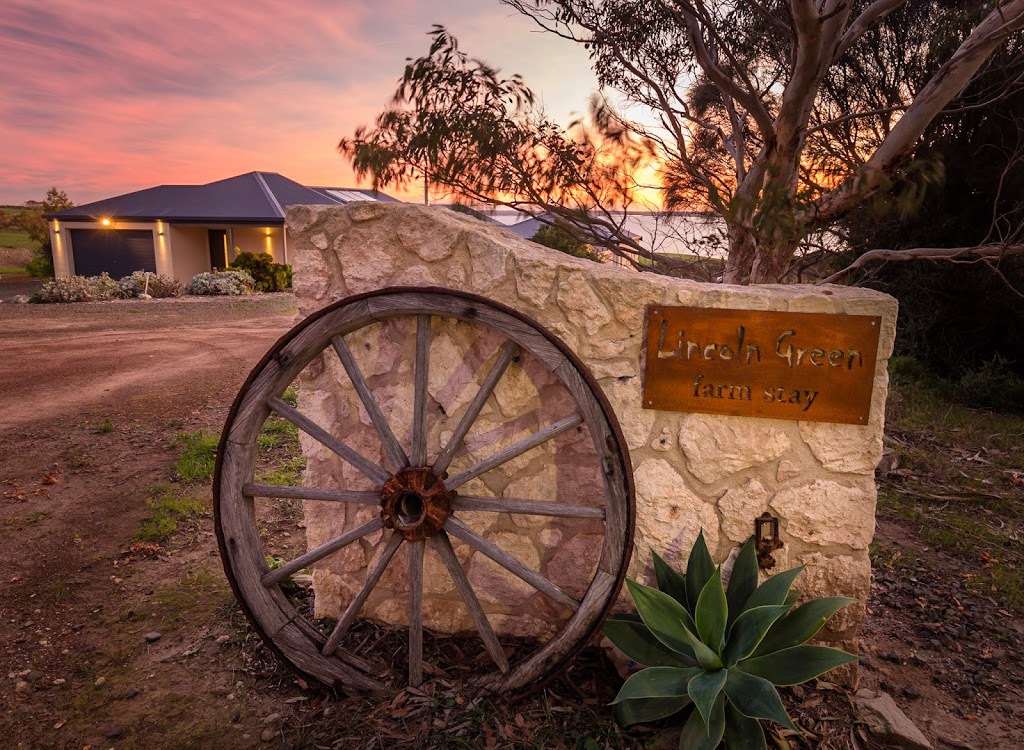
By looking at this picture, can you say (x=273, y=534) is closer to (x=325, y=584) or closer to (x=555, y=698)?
(x=325, y=584)

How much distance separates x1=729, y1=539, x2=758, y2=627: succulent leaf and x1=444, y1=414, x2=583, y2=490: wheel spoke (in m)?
0.72

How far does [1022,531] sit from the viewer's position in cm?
388

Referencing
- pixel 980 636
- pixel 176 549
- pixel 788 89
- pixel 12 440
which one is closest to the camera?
pixel 980 636

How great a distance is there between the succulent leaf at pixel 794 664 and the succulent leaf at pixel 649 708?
0.76 feet

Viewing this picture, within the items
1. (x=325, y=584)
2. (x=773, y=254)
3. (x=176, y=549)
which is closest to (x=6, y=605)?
(x=176, y=549)

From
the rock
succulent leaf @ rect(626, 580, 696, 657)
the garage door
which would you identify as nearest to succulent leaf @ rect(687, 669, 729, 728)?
succulent leaf @ rect(626, 580, 696, 657)

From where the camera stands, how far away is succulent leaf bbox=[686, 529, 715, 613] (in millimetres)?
2197

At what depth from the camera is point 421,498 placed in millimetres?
2289

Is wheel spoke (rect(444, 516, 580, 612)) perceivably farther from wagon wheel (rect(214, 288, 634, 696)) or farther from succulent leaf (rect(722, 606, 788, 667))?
succulent leaf (rect(722, 606, 788, 667))

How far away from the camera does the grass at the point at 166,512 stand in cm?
361

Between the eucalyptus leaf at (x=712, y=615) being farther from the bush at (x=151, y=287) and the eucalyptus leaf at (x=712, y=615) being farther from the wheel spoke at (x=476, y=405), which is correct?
the bush at (x=151, y=287)

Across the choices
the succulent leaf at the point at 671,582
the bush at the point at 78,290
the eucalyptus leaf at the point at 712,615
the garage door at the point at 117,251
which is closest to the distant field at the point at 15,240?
the garage door at the point at 117,251

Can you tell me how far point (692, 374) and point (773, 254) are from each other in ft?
8.95

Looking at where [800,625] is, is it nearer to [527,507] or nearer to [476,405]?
[527,507]
